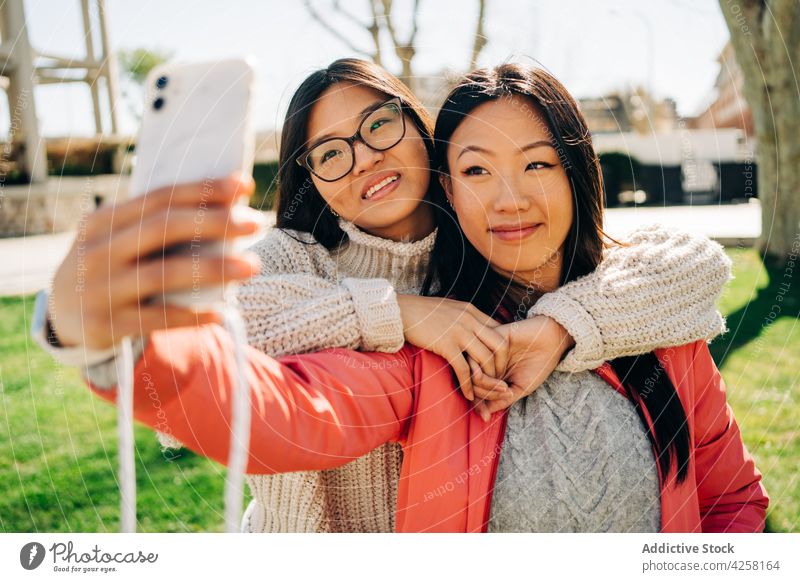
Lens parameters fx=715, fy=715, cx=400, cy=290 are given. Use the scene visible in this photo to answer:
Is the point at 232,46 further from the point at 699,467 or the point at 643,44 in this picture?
the point at 699,467

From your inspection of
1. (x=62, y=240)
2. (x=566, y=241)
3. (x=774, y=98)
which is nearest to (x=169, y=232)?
(x=566, y=241)

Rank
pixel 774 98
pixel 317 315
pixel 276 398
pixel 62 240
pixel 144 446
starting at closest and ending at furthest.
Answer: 1. pixel 276 398
2. pixel 317 315
3. pixel 144 446
4. pixel 774 98
5. pixel 62 240

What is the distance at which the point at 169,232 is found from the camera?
354mm

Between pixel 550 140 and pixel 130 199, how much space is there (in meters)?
0.46

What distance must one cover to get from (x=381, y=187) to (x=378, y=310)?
0.17 meters

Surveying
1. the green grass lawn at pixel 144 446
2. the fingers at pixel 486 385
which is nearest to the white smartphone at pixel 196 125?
the fingers at pixel 486 385

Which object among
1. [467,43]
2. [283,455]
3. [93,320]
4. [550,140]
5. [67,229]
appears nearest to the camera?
[93,320]

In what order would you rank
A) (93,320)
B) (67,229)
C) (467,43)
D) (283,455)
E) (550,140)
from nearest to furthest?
(93,320) < (283,455) < (550,140) < (467,43) < (67,229)

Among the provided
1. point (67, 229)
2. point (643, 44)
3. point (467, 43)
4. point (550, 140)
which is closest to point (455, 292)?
point (550, 140)

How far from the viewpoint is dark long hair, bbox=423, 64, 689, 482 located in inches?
28.1

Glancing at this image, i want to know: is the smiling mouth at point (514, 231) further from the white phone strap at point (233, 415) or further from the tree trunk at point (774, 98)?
the tree trunk at point (774, 98)

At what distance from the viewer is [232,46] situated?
2.56 ft

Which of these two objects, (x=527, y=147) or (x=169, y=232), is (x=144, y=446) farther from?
(x=169, y=232)
